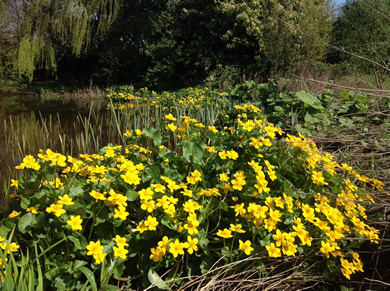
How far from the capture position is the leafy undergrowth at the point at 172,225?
107 cm

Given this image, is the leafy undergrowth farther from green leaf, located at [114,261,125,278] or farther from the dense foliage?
the dense foliage

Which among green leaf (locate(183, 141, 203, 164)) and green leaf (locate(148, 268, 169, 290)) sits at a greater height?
green leaf (locate(183, 141, 203, 164))

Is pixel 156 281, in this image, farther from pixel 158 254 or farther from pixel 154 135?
pixel 154 135

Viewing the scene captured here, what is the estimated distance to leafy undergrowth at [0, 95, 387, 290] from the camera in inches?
42.3

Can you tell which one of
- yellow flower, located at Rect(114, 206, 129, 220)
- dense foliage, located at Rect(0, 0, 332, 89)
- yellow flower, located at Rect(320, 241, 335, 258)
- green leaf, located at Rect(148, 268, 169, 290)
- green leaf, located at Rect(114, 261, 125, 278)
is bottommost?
green leaf, located at Rect(148, 268, 169, 290)

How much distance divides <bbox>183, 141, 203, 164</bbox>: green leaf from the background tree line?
7.13 metres

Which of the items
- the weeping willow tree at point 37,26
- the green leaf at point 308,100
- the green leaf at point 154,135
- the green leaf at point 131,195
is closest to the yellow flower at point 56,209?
the green leaf at point 131,195

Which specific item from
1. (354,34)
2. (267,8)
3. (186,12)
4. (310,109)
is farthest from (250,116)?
(354,34)

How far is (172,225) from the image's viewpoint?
1.17 meters

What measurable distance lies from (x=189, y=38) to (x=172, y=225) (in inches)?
481

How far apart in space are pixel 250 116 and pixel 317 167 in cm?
102

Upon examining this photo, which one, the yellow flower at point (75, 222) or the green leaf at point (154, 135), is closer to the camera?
the yellow flower at point (75, 222)

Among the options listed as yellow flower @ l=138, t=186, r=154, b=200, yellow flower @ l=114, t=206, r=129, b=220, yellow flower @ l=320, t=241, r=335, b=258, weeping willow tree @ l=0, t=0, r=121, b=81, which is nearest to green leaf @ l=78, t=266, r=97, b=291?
yellow flower @ l=114, t=206, r=129, b=220

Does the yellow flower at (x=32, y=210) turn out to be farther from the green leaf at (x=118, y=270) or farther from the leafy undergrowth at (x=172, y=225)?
the green leaf at (x=118, y=270)
